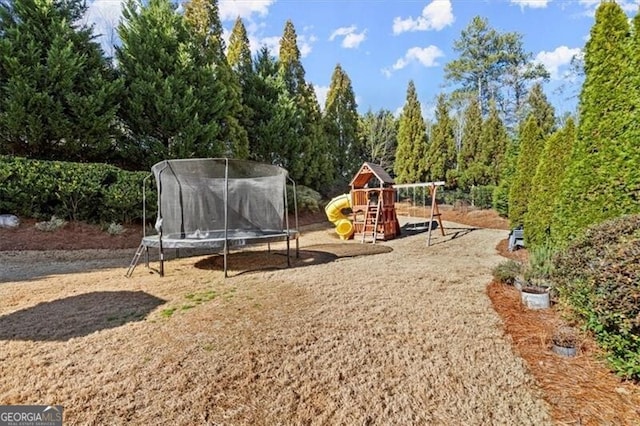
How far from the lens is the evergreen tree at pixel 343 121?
19.8m

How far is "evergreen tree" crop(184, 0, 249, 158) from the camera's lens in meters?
11.2

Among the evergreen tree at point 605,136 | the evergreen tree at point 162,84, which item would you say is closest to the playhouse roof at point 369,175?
the evergreen tree at point 162,84

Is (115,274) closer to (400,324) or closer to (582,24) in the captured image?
(400,324)

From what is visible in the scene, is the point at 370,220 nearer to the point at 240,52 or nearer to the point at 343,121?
the point at 240,52

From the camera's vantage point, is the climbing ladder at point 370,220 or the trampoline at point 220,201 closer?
the trampoline at point 220,201

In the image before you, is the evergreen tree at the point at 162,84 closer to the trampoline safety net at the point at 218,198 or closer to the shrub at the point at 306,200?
the trampoline safety net at the point at 218,198

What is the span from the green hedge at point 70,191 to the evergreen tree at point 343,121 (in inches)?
498

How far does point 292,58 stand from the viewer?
16.3 m

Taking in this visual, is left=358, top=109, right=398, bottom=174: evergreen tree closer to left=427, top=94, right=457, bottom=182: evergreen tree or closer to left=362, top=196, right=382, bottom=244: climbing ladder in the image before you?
left=427, top=94, right=457, bottom=182: evergreen tree

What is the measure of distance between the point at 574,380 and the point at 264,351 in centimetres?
225

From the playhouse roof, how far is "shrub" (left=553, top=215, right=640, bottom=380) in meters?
6.96

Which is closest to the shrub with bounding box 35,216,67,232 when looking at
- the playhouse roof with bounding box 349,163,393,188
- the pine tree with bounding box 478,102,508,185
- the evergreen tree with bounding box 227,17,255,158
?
the evergreen tree with bounding box 227,17,255,158

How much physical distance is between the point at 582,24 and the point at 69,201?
17.9 m

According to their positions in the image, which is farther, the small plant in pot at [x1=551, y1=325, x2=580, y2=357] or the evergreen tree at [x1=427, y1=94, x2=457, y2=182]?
the evergreen tree at [x1=427, y1=94, x2=457, y2=182]
